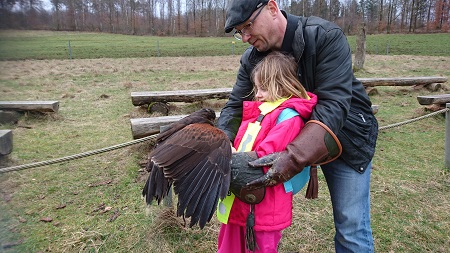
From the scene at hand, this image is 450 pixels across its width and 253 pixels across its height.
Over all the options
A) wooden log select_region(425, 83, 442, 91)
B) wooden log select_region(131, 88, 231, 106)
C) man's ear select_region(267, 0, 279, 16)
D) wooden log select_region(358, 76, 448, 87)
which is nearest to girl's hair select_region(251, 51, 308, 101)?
man's ear select_region(267, 0, 279, 16)

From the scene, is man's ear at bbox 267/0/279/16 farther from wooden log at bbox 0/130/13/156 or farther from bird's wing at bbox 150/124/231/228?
wooden log at bbox 0/130/13/156

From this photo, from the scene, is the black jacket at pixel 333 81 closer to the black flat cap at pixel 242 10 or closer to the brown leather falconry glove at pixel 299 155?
the brown leather falconry glove at pixel 299 155

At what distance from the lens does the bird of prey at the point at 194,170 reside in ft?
5.49

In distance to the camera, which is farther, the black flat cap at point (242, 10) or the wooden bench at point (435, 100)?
the wooden bench at point (435, 100)

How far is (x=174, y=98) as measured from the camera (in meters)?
7.39

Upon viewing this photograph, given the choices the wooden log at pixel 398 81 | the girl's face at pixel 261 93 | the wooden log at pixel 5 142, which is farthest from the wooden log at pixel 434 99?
the wooden log at pixel 5 142

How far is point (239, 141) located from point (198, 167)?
0.42 meters

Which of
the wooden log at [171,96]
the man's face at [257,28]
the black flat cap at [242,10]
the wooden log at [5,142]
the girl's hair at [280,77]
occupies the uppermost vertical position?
the black flat cap at [242,10]

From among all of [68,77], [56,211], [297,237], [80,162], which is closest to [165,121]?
[80,162]

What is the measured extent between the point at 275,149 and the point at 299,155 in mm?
158

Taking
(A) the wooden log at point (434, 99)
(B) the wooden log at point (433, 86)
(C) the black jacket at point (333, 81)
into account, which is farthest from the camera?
(B) the wooden log at point (433, 86)

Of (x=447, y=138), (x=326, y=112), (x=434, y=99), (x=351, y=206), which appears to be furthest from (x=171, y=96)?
(x=326, y=112)

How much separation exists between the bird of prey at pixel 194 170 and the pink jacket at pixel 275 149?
22 cm

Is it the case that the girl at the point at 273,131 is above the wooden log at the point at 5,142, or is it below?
above
